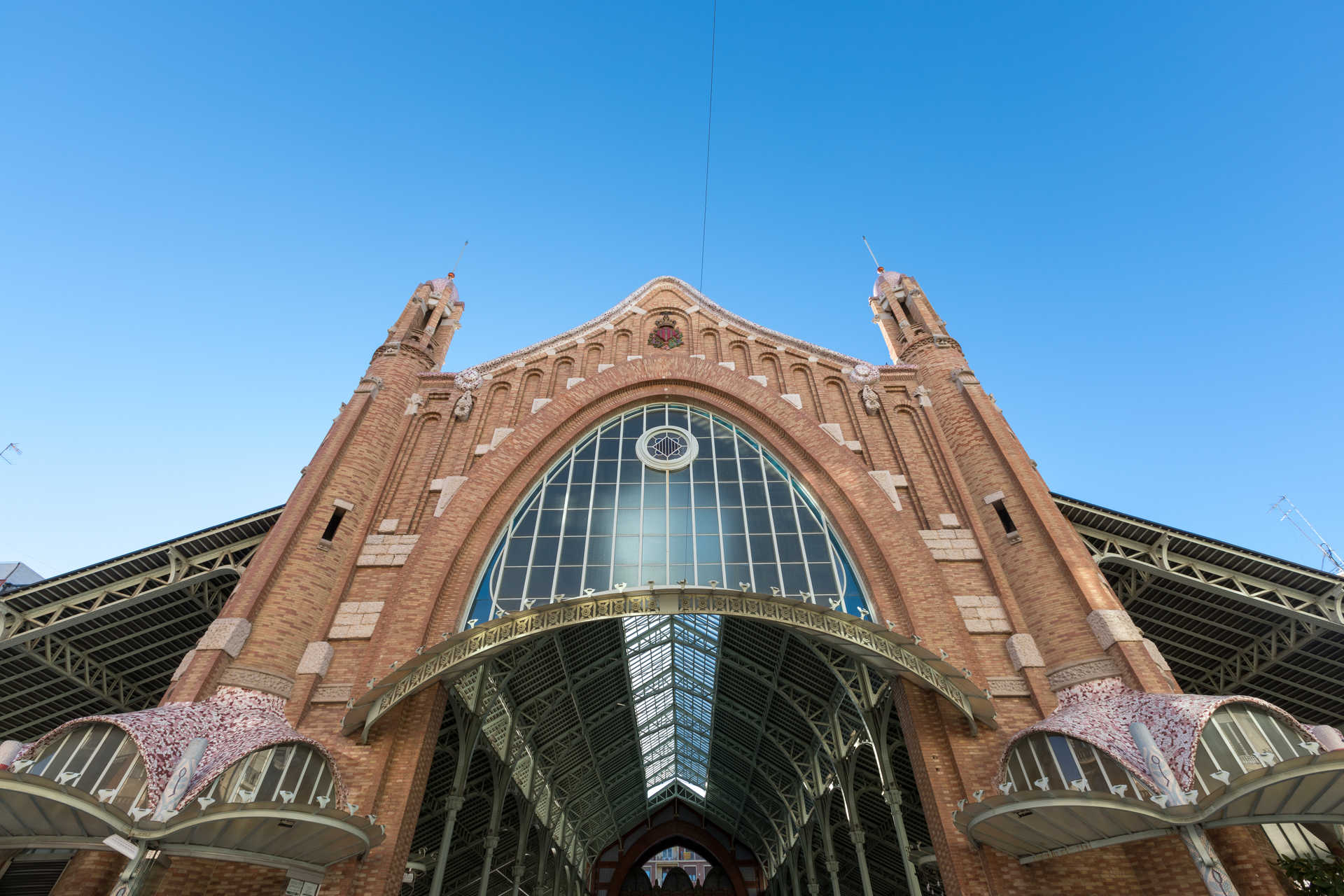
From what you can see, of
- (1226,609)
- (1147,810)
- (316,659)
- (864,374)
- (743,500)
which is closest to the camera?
(1147,810)

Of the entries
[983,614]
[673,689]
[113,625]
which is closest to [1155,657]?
[983,614]

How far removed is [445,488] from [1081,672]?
17.6 meters

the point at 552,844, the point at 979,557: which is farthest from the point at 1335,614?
the point at 552,844

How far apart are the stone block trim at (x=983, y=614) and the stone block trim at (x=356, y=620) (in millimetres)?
15070

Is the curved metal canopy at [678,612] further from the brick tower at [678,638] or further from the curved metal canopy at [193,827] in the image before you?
the curved metal canopy at [193,827]

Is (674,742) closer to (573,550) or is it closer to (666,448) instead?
(666,448)

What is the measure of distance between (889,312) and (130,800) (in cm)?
2647

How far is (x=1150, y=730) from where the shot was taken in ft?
43.1

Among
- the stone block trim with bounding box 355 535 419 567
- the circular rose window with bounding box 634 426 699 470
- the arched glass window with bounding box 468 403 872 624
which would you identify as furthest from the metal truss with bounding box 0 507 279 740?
the circular rose window with bounding box 634 426 699 470

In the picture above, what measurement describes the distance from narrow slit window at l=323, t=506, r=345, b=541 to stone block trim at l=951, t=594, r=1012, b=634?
17102 mm

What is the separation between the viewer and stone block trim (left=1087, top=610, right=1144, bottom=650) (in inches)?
655

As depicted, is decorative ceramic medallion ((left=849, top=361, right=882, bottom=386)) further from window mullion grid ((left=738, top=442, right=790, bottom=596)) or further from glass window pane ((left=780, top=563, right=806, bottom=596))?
glass window pane ((left=780, top=563, right=806, bottom=596))

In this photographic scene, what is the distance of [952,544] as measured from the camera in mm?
20031

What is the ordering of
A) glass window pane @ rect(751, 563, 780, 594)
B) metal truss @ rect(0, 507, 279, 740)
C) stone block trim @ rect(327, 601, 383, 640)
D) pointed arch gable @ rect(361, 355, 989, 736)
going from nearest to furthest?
stone block trim @ rect(327, 601, 383, 640)
metal truss @ rect(0, 507, 279, 740)
pointed arch gable @ rect(361, 355, 989, 736)
glass window pane @ rect(751, 563, 780, 594)
